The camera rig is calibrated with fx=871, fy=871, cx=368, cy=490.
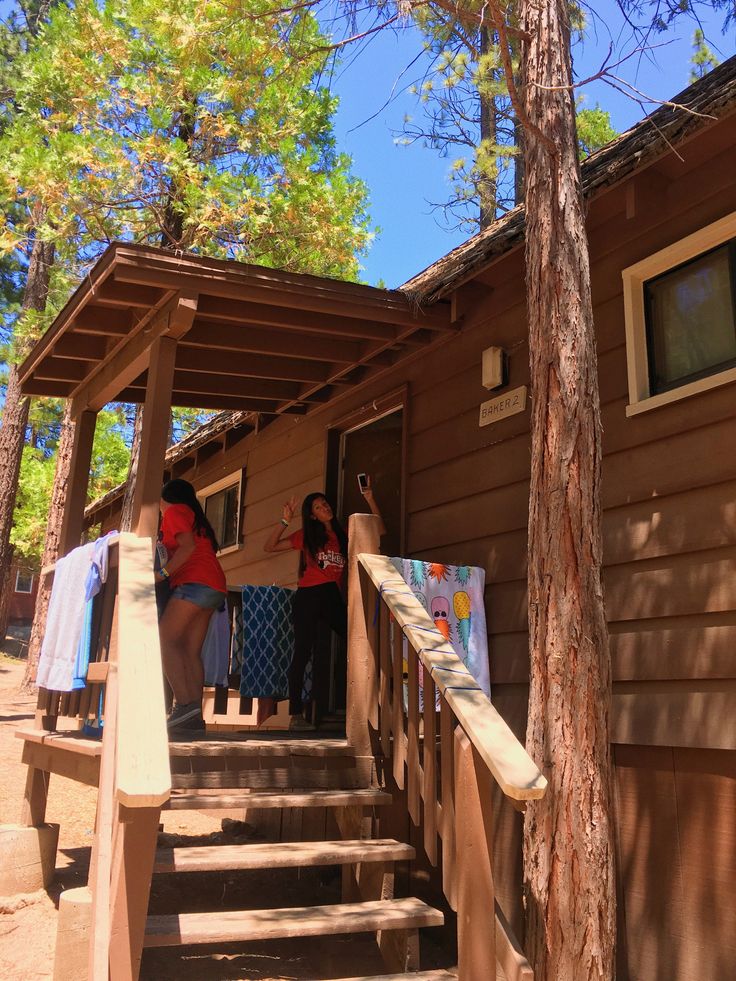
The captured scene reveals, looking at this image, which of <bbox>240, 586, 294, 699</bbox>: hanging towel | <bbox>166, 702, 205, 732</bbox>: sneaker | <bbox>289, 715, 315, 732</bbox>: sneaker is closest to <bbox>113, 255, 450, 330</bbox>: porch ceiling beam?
<bbox>240, 586, 294, 699</bbox>: hanging towel

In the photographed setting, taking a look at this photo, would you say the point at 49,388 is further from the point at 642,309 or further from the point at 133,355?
the point at 642,309

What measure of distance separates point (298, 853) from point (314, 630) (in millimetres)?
2452

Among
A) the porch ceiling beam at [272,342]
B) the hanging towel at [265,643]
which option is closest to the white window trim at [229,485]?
the hanging towel at [265,643]

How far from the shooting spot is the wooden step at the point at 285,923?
318 cm

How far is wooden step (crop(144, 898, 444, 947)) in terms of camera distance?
3.18 metres

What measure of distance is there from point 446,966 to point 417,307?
3937mm

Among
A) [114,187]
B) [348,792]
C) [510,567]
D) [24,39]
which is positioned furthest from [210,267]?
[24,39]

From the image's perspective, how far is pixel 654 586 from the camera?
4.37 metres

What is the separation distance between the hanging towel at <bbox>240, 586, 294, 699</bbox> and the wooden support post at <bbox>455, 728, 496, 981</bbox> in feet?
11.5

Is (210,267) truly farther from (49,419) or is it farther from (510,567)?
(49,419)

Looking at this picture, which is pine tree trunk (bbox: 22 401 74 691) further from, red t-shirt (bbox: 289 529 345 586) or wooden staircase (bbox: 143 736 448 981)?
wooden staircase (bbox: 143 736 448 981)

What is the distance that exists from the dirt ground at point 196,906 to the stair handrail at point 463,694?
1.63m

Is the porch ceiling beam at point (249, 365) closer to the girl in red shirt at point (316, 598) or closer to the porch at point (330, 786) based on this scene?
the girl in red shirt at point (316, 598)

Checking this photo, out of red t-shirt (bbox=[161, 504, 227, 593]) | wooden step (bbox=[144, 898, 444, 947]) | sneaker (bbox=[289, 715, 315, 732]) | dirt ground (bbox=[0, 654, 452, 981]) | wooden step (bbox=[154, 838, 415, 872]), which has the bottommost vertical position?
dirt ground (bbox=[0, 654, 452, 981])
